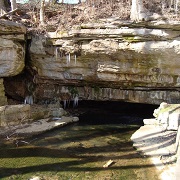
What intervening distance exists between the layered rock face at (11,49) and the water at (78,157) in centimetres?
386

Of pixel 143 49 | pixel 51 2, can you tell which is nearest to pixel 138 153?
pixel 143 49

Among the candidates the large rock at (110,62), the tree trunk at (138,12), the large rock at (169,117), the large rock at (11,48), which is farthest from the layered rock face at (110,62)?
the large rock at (169,117)

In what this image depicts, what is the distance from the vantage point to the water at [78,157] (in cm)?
672

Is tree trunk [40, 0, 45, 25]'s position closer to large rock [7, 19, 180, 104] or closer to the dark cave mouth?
large rock [7, 19, 180, 104]

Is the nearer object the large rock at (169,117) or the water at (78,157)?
the water at (78,157)

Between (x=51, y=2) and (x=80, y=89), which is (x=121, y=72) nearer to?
(x=80, y=89)

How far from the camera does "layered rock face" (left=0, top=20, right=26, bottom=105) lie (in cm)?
1078

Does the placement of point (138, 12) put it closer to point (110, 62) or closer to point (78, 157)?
point (110, 62)

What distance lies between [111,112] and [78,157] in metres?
7.28

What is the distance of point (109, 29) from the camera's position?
33.0 ft

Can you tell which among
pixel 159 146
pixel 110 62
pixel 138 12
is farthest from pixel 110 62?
pixel 159 146

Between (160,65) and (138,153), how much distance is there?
14.4 ft

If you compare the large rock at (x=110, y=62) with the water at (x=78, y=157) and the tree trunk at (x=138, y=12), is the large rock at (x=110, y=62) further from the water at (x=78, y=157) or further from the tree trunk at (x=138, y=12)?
the water at (x=78, y=157)

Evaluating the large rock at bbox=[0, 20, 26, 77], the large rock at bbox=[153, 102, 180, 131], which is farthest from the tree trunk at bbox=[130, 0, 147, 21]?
the large rock at bbox=[0, 20, 26, 77]
